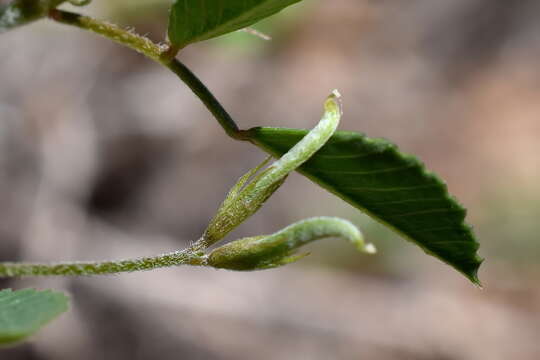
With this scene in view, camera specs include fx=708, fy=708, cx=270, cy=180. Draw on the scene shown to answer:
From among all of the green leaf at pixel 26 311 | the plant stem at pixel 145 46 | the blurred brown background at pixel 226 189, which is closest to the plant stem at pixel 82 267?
the green leaf at pixel 26 311

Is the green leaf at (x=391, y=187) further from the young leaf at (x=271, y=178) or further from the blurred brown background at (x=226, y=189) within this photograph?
the blurred brown background at (x=226, y=189)

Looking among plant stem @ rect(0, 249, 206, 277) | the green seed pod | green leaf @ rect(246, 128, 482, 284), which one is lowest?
plant stem @ rect(0, 249, 206, 277)

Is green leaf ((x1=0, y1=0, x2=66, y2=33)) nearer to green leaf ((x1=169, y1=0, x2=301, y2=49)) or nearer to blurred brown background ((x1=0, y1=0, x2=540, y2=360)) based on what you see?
green leaf ((x1=169, y1=0, x2=301, y2=49))

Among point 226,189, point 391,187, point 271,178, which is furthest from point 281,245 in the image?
point 226,189

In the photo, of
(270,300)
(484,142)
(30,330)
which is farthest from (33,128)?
(30,330)

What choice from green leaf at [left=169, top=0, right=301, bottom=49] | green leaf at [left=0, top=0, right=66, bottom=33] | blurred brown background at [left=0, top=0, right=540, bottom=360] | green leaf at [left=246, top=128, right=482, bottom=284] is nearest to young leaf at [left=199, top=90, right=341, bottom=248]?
green leaf at [left=246, top=128, right=482, bottom=284]

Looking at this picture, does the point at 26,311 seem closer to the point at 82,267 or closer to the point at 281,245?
the point at 82,267

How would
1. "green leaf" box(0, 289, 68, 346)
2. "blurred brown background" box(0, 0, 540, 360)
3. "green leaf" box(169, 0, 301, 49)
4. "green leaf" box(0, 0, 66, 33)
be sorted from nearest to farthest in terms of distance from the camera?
1. "green leaf" box(0, 289, 68, 346)
2. "green leaf" box(0, 0, 66, 33)
3. "green leaf" box(169, 0, 301, 49)
4. "blurred brown background" box(0, 0, 540, 360)
